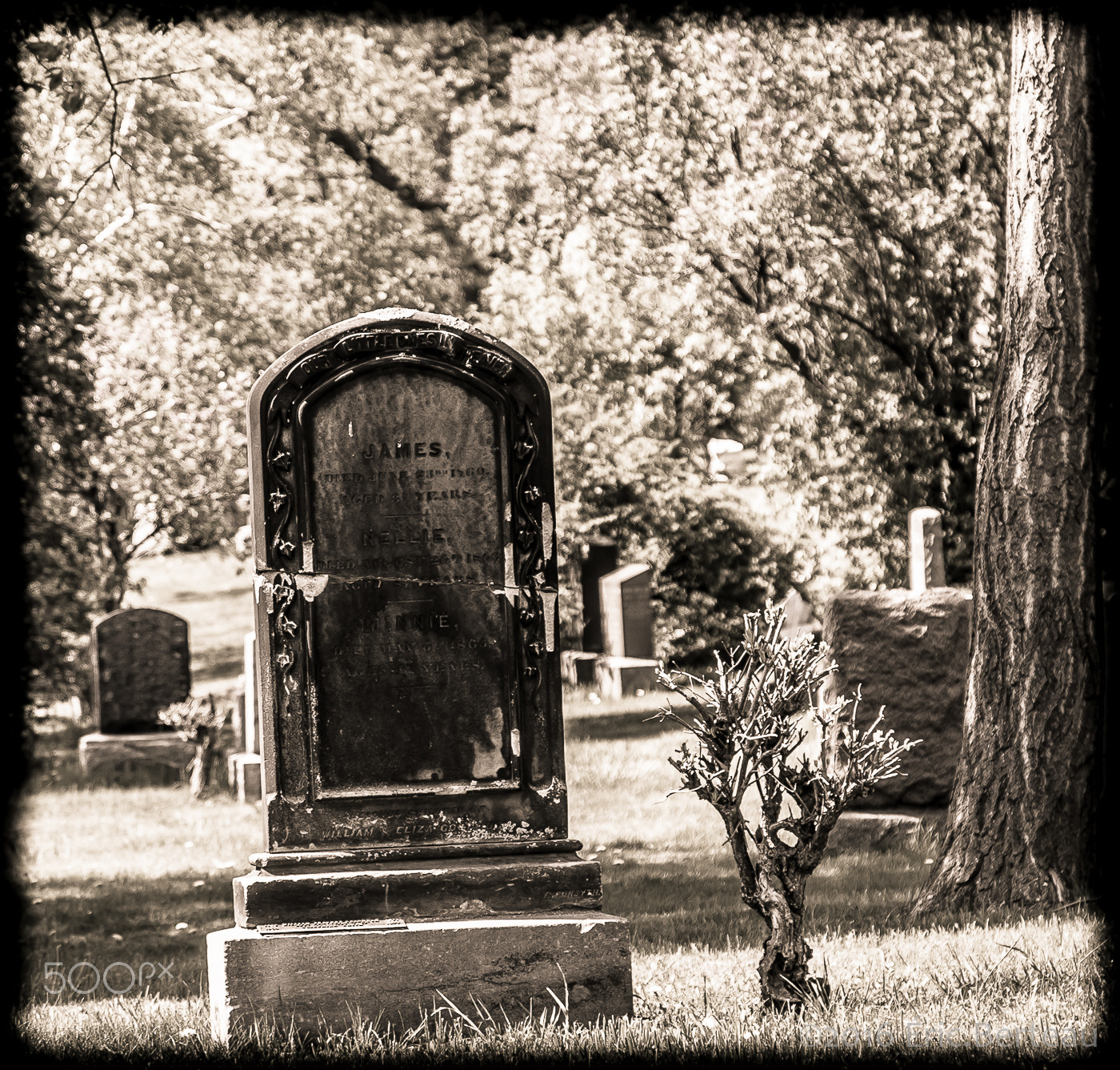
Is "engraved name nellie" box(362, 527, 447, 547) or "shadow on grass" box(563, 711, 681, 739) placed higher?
"engraved name nellie" box(362, 527, 447, 547)

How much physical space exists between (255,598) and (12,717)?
5.44 metres

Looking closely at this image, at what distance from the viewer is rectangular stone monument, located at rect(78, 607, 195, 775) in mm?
14758

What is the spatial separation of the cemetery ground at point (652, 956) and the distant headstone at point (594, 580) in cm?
626

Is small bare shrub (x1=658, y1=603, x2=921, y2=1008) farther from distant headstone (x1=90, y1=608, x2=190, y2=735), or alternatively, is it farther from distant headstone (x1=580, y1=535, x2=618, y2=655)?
distant headstone (x1=580, y1=535, x2=618, y2=655)

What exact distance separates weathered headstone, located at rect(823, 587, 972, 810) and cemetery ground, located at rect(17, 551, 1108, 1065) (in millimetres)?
543

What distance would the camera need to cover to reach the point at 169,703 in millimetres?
15008

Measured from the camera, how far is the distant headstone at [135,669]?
14859 millimetres

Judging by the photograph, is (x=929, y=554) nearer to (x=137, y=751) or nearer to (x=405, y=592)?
(x=405, y=592)

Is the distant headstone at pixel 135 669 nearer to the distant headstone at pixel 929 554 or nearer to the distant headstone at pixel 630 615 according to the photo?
the distant headstone at pixel 630 615

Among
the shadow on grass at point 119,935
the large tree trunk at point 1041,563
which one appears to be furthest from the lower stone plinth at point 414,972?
the large tree trunk at point 1041,563

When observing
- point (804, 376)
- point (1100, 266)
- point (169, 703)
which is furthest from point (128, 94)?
point (1100, 266)

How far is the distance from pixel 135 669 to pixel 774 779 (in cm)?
1117

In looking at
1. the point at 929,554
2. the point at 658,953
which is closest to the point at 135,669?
the point at 929,554

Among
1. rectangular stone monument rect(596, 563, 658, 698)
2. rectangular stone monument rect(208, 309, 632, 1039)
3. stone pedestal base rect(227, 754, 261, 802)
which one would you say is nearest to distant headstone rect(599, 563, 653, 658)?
rectangular stone monument rect(596, 563, 658, 698)
